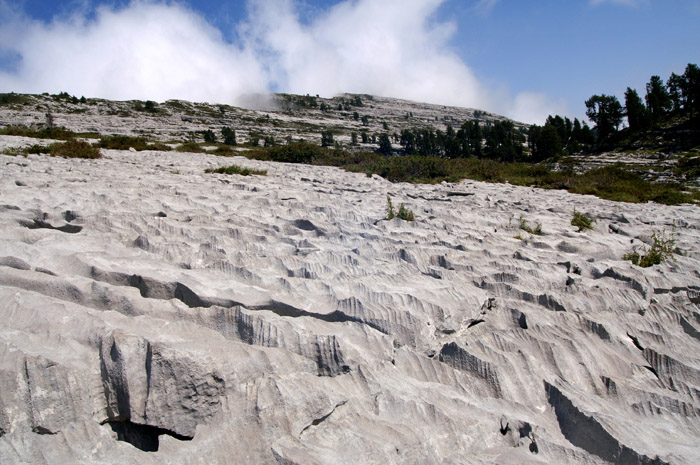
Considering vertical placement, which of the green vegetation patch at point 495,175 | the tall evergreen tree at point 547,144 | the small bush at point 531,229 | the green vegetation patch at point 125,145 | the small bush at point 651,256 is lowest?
the small bush at point 651,256

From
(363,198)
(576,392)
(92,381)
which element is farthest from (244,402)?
(363,198)

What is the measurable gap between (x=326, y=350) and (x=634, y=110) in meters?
73.7

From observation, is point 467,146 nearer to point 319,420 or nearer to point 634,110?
point 634,110

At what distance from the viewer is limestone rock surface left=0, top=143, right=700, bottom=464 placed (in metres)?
2.34

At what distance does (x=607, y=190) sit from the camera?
1994 cm

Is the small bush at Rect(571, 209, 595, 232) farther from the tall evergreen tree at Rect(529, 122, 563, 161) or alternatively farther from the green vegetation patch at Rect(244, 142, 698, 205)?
the tall evergreen tree at Rect(529, 122, 563, 161)

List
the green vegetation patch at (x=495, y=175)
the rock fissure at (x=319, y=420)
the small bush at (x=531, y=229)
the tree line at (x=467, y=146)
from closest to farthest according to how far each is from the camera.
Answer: the rock fissure at (x=319, y=420), the small bush at (x=531, y=229), the green vegetation patch at (x=495, y=175), the tree line at (x=467, y=146)

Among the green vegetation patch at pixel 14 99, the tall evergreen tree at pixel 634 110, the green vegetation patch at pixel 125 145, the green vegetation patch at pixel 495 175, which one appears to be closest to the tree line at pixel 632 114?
the tall evergreen tree at pixel 634 110

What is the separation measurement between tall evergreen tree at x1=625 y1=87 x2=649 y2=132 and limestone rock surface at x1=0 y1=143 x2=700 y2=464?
65198 mm

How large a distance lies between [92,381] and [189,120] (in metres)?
77.0

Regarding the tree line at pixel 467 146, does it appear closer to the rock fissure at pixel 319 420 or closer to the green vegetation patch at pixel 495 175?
the green vegetation patch at pixel 495 175

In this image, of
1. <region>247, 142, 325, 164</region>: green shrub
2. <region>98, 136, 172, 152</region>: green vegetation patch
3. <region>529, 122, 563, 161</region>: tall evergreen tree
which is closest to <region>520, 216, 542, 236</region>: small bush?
<region>247, 142, 325, 164</region>: green shrub

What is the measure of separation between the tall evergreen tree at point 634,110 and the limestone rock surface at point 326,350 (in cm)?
6520

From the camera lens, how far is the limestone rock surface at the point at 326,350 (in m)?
2.34
